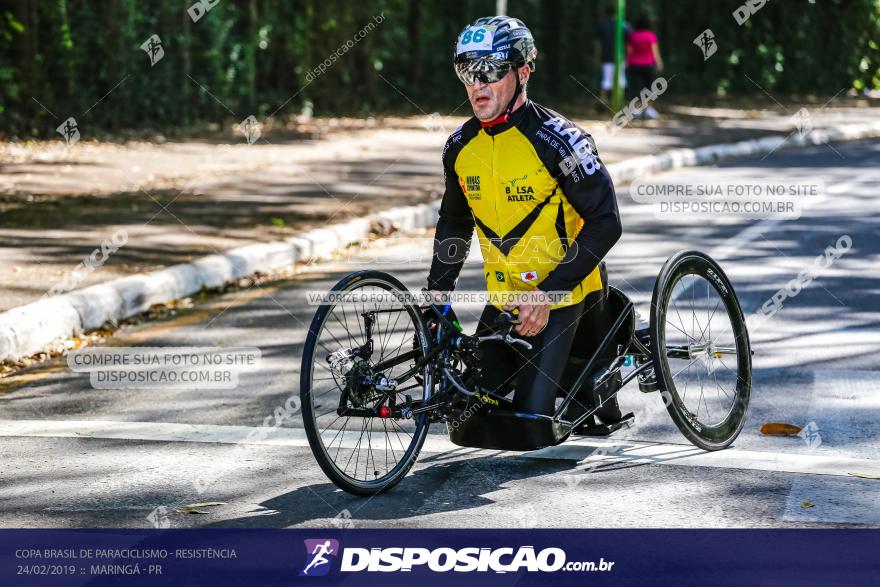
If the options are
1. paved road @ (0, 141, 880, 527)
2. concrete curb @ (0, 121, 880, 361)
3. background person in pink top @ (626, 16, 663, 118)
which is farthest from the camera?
background person in pink top @ (626, 16, 663, 118)

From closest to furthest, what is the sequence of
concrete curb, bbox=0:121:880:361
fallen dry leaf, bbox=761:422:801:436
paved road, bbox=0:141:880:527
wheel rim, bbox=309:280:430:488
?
paved road, bbox=0:141:880:527, wheel rim, bbox=309:280:430:488, fallen dry leaf, bbox=761:422:801:436, concrete curb, bbox=0:121:880:361

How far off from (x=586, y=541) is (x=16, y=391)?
371cm

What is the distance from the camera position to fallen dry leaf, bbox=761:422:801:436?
6105 mm

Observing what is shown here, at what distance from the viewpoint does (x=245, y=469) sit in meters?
5.73

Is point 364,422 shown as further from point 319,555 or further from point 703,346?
point 703,346

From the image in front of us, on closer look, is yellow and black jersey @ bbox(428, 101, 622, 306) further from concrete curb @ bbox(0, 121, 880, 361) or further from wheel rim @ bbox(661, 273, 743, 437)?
concrete curb @ bbox(0, 121, 880, 361)

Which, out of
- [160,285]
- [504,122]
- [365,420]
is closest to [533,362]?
[365,420]

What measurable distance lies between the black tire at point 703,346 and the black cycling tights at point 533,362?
34 cm

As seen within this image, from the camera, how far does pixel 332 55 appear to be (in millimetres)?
23562

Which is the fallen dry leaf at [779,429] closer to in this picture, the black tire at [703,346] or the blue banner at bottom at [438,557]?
the black tire at [703,346]

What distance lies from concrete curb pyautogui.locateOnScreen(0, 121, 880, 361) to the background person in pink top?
11.6 meters

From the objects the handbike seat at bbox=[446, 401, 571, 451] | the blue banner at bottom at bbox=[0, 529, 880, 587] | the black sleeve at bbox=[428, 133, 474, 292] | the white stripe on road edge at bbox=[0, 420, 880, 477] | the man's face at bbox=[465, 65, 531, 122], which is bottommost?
the blue banner at bottom at bbox=[0, 529, 880, 587]

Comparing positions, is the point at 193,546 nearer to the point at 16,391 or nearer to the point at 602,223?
the point at 602,223

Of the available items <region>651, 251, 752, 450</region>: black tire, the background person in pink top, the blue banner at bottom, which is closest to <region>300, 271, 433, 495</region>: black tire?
the blue banner at bottom
